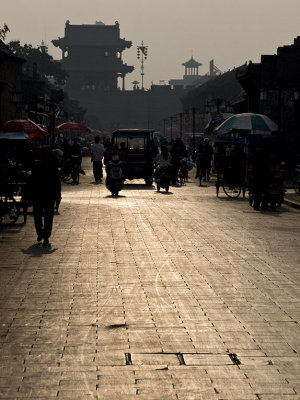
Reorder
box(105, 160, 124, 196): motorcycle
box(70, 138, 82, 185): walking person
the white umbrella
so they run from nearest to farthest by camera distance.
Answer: the white umbrella
box(105, 160, 124, 196): motorcycle
box(70, 138, 82, 185): walking person

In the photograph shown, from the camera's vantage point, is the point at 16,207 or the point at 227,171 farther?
the point at 227,171

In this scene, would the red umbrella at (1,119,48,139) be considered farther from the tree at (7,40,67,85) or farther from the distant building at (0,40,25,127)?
the tree at (7,40,67,85)

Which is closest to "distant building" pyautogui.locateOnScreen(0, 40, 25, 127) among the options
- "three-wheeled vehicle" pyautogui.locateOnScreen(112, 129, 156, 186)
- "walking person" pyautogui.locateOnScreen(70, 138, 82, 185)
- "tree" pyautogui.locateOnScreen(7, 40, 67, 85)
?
"walking person" pyautogui.locateOnScreen(70, 138, 82, 185)

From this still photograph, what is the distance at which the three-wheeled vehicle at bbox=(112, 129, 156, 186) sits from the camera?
34.2 metres

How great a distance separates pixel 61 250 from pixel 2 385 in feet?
24.7

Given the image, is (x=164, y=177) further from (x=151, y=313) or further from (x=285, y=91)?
(x=285, y=91)

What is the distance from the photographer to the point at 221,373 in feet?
20.9

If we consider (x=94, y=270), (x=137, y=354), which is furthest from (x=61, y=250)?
(x=137, y=354)

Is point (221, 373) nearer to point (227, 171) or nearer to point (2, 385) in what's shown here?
point (2, 385)

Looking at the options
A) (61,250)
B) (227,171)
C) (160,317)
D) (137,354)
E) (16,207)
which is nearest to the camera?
(137,354)

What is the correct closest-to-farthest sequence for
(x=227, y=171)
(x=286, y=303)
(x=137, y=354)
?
(x=137, y=354)
(x=286, y=303)
(x=227, y=171)

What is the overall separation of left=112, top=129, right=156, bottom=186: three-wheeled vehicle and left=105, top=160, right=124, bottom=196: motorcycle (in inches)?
202

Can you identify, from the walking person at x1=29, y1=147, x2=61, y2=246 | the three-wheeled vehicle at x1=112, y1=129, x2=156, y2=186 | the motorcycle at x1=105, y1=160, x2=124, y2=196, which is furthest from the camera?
the three-wheeled vehicle at x1=112, y1=129, x2=156, y2=186

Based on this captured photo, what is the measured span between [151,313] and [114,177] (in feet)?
63.2
